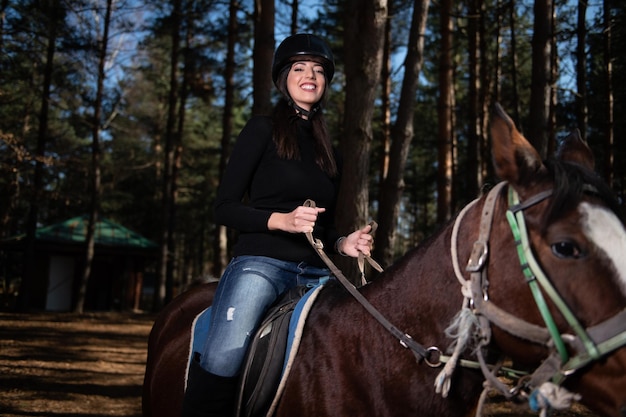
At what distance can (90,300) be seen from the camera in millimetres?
29406

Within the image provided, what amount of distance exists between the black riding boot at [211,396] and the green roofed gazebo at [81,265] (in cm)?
2626

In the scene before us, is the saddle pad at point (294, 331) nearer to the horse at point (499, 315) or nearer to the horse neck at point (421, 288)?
the horse at point (499, 315)

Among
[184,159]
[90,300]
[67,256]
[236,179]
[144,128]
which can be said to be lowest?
[90,300]

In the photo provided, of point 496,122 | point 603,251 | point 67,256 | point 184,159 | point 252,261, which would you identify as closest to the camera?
point 603,251

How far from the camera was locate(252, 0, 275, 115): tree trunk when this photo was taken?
10.4 metres

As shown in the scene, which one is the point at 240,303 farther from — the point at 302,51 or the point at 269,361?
the point at 302,51

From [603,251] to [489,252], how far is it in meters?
0.39

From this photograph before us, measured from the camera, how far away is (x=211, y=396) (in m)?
2.54

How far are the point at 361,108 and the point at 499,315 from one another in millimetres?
6244

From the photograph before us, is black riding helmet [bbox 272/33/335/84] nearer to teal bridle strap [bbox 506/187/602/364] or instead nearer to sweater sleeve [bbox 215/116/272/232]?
sweater sleeve [bbox 215/116/272/232]

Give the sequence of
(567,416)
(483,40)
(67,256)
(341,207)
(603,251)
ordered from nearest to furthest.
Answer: (603,251)
(567,416)
(341,207)
(483,40)
(67,256)

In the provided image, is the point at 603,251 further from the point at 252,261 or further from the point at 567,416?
the point at 567,416

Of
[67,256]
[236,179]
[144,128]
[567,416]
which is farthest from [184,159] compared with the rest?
[236,179]

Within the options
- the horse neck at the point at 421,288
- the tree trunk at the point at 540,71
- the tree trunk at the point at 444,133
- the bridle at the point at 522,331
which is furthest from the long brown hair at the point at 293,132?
the tree trunk at the point at 444,133
